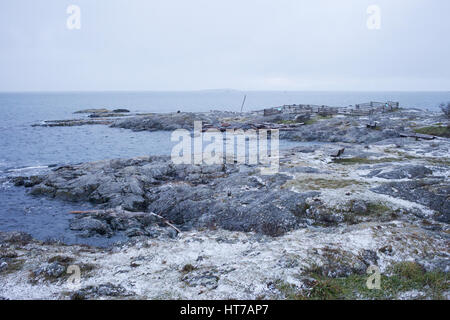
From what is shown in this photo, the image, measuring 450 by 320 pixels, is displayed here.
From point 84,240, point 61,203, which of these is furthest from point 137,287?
point 61,203

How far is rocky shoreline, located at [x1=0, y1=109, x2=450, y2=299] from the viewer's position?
1200 centimetres

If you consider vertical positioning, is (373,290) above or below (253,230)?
above

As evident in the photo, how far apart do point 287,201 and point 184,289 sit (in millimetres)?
10983

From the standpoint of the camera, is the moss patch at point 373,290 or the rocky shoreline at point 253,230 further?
the rocky shoreline at point 253,230

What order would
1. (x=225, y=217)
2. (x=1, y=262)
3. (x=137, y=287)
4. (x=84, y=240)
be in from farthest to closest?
(x=225, y=217) < (x=84, y=240) < (x=1, y=262) < (x=137, y=287)

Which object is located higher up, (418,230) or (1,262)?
(418,230)

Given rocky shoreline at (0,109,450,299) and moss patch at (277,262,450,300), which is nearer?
moss patch at (277,262,450,300)

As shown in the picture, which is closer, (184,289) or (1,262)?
(184,289)

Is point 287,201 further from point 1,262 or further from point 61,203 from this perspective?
point 61,203

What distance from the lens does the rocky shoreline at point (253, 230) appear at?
12.0 meters

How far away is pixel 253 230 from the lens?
61.2ft

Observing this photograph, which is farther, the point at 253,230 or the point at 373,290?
the point at 253,230

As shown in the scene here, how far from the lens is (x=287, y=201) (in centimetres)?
2073

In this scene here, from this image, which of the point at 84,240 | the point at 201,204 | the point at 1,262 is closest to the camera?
the point at 1,262
